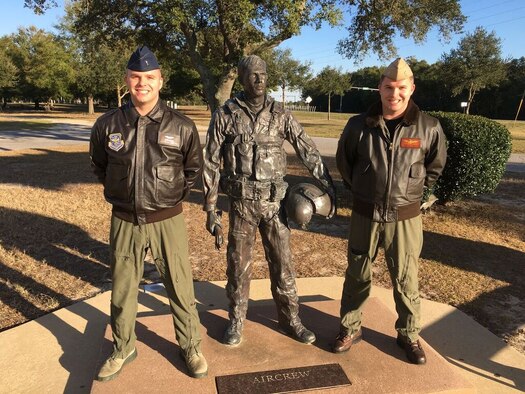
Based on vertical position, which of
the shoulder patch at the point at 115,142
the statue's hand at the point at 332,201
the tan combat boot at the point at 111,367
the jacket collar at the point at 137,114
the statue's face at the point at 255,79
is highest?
the statue's face at the point at 255,79

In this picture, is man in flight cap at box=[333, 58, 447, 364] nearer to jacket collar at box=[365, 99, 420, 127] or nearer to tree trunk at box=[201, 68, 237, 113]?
jacket collar at box=[365, 99, 420, 127]

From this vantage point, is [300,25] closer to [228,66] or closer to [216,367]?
[228,66]

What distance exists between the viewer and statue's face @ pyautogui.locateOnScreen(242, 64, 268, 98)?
2963 mm

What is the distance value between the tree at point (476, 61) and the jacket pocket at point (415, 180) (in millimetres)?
33152

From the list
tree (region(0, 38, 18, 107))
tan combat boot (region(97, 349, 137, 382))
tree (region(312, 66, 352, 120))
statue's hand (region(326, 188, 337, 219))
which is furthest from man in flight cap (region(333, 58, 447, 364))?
tree (region(0, 38, 18, 107))

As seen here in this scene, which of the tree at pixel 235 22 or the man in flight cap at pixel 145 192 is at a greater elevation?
the tree at pixel 235 22

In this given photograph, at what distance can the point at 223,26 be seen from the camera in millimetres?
10477

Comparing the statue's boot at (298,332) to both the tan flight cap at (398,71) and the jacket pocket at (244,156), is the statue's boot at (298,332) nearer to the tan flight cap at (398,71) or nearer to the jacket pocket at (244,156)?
the jacket pocket at (244,156)

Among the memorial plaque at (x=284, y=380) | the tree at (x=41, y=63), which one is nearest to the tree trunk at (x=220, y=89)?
the memorial plaque at (x=284, y=380)

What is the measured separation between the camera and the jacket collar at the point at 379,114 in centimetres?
291

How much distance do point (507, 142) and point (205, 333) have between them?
618cm

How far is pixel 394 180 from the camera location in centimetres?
296

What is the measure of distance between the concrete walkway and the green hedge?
11.2 feet

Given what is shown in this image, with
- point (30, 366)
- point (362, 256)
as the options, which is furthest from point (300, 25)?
point (30, 366)
